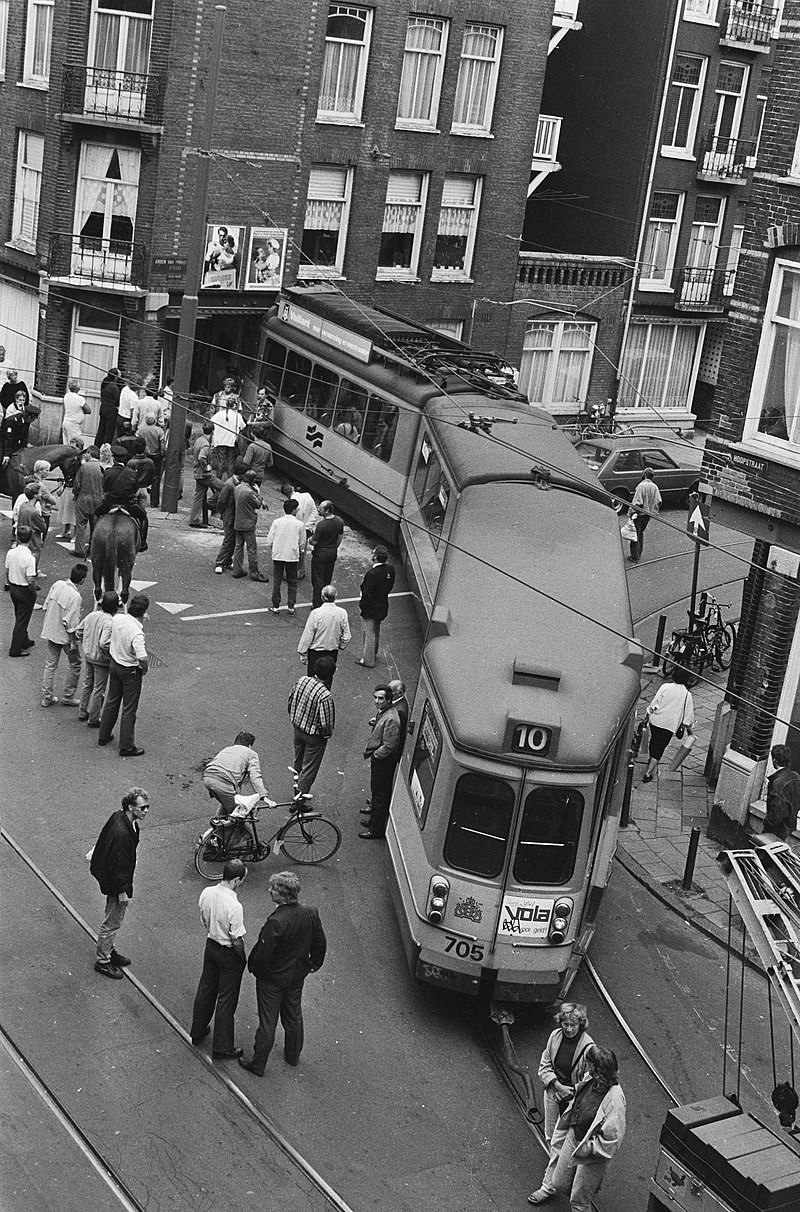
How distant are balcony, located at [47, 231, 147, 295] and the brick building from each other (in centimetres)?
4

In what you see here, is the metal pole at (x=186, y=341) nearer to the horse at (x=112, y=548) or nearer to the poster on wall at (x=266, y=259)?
the horse at (x=112, y=548)

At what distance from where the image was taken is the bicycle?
13688mm

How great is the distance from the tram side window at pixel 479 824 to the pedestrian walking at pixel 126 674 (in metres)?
4.76

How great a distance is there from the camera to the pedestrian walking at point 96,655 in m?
15.6

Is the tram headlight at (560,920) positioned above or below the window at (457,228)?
below

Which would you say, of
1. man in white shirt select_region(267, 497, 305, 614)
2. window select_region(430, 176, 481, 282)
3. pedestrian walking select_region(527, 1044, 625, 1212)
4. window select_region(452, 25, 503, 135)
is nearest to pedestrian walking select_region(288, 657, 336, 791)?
man in white shirt select_region(267, 497, 305, 614)

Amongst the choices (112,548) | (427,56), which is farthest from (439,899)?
(427,56)

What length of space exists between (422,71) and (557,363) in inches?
292

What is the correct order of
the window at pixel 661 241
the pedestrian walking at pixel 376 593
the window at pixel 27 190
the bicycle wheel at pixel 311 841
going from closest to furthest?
1. the bicycle wheel at pixel 311 841
2. the pedestrian walking at pixel 376 593
3. the window at pixel 27 190
4. the window at pixel 661 241

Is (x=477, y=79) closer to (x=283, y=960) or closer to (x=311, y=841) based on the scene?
(x=311, y=841)

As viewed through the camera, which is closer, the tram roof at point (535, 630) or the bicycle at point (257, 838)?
the tram roof at point (535, 630)

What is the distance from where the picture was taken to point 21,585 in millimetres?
17312

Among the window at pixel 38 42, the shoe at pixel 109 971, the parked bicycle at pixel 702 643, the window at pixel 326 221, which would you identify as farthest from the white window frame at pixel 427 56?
the shoe at pixel 109 971

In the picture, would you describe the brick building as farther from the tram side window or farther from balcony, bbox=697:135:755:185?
the tram side window
